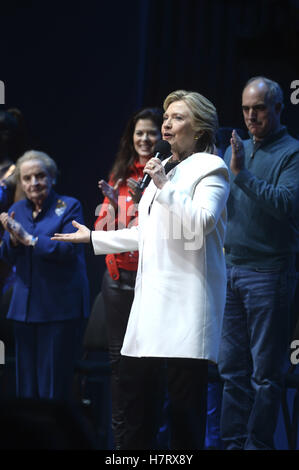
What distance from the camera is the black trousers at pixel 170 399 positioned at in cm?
230

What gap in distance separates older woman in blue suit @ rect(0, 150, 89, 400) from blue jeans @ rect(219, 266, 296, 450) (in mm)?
846

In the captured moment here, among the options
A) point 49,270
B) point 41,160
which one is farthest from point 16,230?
point 41,160

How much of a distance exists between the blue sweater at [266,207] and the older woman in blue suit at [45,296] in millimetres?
865

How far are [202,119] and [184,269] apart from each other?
Answer: 1.86ft

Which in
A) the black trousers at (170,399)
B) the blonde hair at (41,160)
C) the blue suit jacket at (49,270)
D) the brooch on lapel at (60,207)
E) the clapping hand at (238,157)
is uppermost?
the clapping hand at (238,157)

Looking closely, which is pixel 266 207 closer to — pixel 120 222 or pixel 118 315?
pixel 120 222

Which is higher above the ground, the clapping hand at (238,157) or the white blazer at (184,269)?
the clapping hand at (238,157)

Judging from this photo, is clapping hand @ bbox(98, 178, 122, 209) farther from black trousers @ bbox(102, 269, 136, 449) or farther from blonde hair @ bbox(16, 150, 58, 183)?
blonde hair @ bbox(16, 150, 58, 183)

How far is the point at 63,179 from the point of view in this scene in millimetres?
4664

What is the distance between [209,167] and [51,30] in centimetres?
271

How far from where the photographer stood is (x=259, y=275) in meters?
2.96

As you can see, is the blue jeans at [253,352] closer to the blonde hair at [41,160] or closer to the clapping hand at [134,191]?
the clapping hand at [134,191]

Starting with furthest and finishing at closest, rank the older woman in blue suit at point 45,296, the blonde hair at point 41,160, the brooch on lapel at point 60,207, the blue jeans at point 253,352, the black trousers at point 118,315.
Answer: the blonde hair at point 41,160, the brooch on lapel at point 60,207, the older woman in blue suit at point 45,296, the black trousers at point 118,315, the blue jeans at point 253,352

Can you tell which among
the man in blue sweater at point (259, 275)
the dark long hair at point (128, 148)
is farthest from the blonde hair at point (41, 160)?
the man in blue sweater at point (259, 275)
